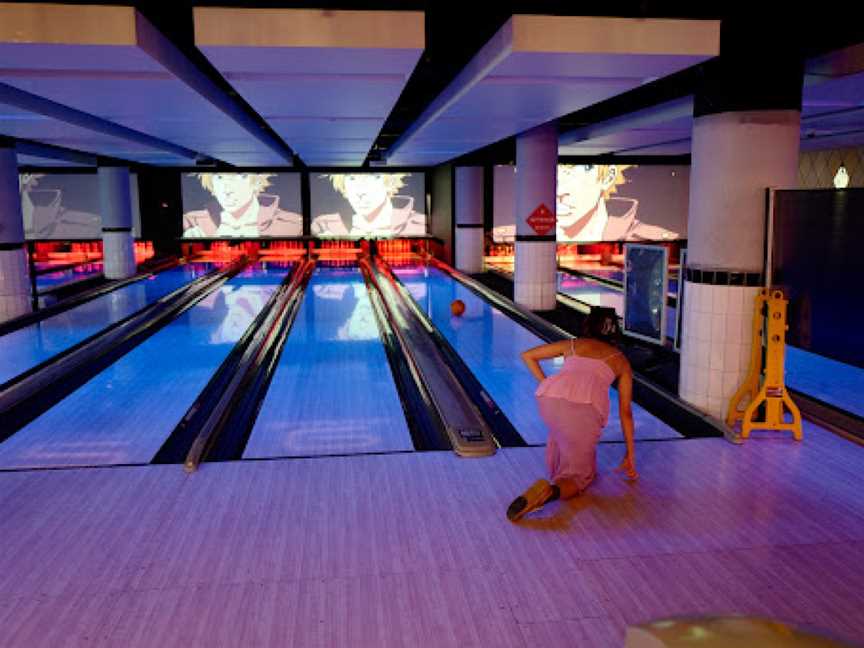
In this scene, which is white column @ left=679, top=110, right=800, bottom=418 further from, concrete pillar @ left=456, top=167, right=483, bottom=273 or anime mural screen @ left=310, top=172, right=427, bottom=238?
anime mural screen @ left=310, top=172, right=427, bottom=238

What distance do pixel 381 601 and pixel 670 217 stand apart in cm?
1745

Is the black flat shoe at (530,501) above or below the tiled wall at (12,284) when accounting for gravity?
below

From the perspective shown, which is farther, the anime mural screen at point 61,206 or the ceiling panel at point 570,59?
the anime mural screen at point 61,206

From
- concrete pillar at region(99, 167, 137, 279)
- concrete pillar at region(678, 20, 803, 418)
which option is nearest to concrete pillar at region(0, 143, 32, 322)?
concrete pillar at region(99, 167, 137, 279)

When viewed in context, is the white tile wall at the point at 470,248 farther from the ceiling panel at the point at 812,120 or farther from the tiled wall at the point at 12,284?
the tiled wall at the point at 12,284

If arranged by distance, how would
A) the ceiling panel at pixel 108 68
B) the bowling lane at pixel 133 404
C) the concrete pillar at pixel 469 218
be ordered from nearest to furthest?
1. the ceiling panel at pixel 108 68
2. the bowling lane at pixel 133 404
3. the concrete pillar at pixel 469 218

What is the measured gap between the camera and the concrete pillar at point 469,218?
1588 centimetres

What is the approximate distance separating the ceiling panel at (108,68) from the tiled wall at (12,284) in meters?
2.92

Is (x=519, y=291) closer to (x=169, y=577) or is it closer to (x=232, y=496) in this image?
(x=232, y=496)

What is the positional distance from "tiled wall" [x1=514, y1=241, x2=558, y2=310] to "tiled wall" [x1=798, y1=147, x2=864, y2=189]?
572 centimetres

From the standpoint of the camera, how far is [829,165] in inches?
590

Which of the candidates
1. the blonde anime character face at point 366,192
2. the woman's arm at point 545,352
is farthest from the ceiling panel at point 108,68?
the blonde anime character face at point 366,192

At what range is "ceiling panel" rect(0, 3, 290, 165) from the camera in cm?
428

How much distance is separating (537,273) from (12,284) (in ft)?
23.8
